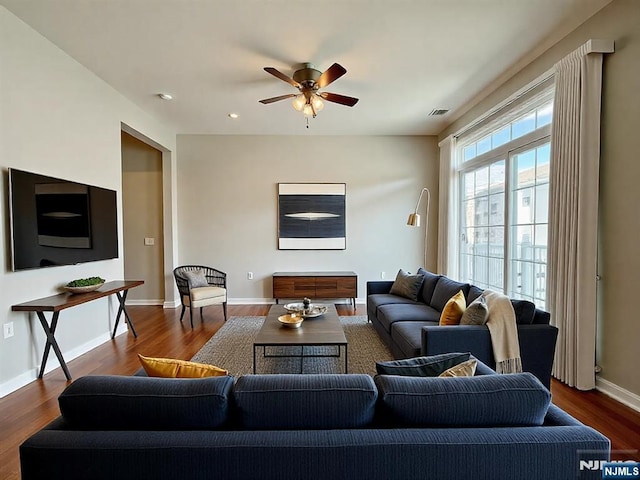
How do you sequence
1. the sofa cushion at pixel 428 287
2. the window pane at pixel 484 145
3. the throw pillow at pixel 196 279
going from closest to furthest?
the sofa cushion at pixel 428 287, the window pane at pixel 484 145, the throw pillow at pixel 196 279

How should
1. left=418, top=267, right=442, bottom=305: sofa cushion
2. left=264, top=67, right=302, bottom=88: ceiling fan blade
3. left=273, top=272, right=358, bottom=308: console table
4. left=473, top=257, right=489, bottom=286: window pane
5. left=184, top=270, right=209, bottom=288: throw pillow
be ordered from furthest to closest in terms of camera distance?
left=273, top=272, right=358, bottom=308: console table < left=184, top=270, right=209, bottom=288: throw pillow < left=473, top=257, right=489, bottom=286: window pane < left=418, top=267, right=442, bottom=305: sofa cushion < left=264, top=67, right=302, bottom=88: ceiling fan blade

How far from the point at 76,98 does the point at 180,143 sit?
242cm

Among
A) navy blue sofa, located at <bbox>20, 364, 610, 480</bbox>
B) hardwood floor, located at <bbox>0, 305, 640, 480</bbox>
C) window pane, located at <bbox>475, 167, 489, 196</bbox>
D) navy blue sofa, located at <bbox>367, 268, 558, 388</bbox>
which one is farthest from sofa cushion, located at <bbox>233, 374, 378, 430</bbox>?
window pane, located at <bbox>475, 167, 489, 196</bbox>

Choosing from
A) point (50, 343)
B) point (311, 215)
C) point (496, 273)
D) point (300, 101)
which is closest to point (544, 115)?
Answer: point (496, 273)

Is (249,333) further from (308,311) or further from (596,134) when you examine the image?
(596,134)

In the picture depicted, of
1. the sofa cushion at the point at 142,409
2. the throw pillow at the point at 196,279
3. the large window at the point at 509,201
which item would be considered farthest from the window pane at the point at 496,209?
the throw pillow at the point at 196,279

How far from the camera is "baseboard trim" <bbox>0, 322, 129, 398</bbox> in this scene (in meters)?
2.61

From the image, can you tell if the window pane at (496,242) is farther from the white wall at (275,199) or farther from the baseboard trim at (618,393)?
the baseboard trim at (618,393)

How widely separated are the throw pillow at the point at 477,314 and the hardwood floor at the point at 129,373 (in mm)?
832

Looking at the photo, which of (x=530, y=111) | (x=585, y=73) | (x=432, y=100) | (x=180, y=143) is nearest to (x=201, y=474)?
(x=585, y=73)

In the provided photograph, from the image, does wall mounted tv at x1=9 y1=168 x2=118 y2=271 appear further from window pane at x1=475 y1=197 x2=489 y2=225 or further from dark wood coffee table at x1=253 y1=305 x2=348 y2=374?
window pane at x1=475 y1=197 x2=489 y2=225

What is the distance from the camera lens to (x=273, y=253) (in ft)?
19.1

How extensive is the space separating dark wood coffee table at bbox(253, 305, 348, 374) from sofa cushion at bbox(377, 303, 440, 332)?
21.9 inches

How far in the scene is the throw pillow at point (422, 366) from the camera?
1.36 metres
